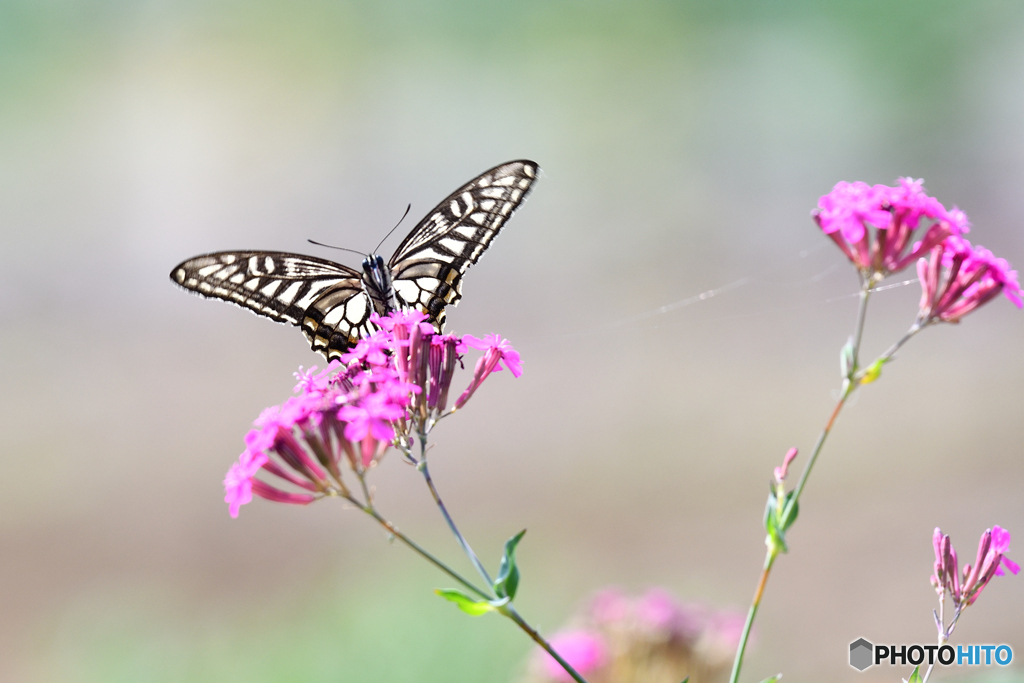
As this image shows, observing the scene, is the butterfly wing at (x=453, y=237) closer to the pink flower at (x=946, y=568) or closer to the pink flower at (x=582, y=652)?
the pink flower at (x=582, y=652)

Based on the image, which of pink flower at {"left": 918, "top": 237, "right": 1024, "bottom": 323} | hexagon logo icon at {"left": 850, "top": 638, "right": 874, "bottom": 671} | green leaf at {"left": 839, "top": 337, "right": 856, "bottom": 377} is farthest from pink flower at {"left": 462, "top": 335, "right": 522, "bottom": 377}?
hexagon logo icon at {"left": 850, "top": 638, "right": 874, "bottom": 671}

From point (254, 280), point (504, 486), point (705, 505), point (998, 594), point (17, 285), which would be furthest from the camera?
point (17, 285)

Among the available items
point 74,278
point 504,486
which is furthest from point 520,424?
point 74,278

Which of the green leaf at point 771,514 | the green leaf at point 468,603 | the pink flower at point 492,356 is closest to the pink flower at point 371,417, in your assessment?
the green leaf at point 468,603

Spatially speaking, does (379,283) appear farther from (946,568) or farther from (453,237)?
(946,568)

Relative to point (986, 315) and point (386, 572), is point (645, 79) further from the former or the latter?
point (386, 572)

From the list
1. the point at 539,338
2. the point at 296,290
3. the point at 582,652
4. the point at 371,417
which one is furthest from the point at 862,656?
the point at 539,338
